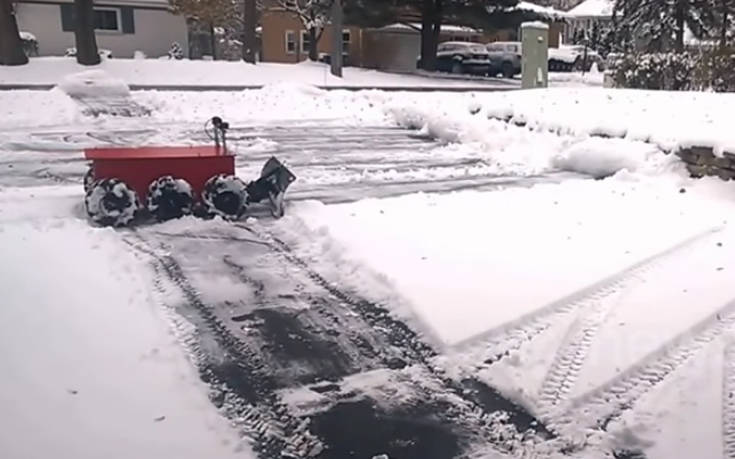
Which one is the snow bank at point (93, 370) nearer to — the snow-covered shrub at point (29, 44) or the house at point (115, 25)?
the snow-covered shrub at point (29, 44)

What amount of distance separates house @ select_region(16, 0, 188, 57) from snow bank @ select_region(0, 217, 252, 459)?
25.2 m

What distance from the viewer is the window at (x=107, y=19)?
28469 mm

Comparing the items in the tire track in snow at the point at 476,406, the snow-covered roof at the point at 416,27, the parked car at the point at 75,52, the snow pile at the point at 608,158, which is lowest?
the tire track in snow at the point at 476,406

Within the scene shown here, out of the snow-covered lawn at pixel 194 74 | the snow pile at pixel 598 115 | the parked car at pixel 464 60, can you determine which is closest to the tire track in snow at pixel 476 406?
the snow pile at pixel 598 115

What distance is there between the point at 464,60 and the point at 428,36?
2179 mm

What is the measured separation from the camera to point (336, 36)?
2286cm

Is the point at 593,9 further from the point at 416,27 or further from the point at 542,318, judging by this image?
the point at 542,318

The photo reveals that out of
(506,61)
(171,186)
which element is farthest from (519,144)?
(506,61)

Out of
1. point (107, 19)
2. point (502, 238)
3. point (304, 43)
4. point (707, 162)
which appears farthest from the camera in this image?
point (304, 43)

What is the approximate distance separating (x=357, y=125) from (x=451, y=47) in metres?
19.7

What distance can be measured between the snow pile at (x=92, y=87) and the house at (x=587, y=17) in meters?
→ 38.3

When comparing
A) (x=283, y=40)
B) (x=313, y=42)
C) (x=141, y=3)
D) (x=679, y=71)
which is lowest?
(x=679, y=71)

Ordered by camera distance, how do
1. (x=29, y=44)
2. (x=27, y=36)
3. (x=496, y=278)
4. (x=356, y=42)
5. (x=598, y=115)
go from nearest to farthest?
(x=496, y=278), (x=598, y=115), (x=29, y=44), (x=27, y=36), (x=356, y=42)

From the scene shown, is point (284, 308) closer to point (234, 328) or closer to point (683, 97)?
point (234, 328)
